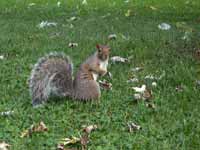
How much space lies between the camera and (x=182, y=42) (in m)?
8.16

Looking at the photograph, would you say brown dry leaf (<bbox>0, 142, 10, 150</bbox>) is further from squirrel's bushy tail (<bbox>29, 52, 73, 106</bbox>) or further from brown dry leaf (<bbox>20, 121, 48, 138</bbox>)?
squirrel's bushy tail (<bbox>29, 52, 73, 106</bbox>)

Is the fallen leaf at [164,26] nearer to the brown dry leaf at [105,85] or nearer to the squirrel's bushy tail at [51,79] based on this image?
the brown dry leaf at [105,85]

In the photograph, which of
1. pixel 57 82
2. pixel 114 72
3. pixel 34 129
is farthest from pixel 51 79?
pixel 114 72

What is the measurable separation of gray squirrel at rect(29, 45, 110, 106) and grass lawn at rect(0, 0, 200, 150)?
0.31 ft

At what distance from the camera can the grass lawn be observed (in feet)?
15.0

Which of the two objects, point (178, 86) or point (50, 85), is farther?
point (178, 86)

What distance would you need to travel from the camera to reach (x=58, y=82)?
5.17 meters

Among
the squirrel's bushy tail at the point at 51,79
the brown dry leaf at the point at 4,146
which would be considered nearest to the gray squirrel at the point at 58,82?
the squirrel's bushy tail at the point at 51,79

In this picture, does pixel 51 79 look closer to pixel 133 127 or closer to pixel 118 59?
pixel 133 127

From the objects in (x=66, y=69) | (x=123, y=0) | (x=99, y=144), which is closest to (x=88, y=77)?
(x=66, y=69)

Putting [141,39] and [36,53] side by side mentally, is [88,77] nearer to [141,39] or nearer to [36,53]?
[36,53]

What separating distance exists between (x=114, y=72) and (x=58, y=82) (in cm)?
144

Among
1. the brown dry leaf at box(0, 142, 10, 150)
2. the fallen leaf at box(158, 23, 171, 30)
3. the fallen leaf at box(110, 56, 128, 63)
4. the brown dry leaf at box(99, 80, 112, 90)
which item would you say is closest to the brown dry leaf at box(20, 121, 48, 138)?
the brown dry leaf at box(0, 142, 10, 150)

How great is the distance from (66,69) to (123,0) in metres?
8.04
